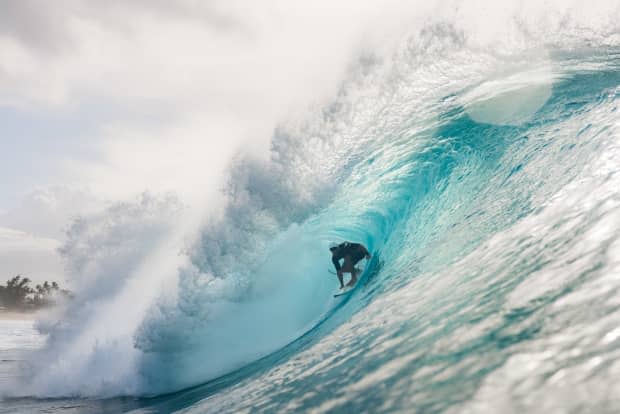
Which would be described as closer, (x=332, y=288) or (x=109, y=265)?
(x=332, y=288)

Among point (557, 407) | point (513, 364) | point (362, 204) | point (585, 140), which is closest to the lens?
point (557, 407)

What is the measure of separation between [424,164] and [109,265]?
845 centimetres

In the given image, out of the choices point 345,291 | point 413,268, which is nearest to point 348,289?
point 345,291

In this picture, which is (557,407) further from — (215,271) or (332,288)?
(215,271)

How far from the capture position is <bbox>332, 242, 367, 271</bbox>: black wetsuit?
802 centimetres

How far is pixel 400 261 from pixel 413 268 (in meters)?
1.01

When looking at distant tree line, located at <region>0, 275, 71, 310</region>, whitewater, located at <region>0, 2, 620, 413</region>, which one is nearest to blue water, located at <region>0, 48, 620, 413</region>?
whitewater, located at <region>0, 2, 620, 413</region>

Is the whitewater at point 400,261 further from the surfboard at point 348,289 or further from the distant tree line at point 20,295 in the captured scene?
the distant tree line at point 20,295

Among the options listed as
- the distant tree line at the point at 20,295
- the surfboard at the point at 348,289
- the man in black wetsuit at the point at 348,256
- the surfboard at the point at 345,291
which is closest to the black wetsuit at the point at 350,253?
the man in black wetsuit at the point at 348,256

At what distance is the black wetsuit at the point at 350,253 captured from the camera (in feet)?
26.3

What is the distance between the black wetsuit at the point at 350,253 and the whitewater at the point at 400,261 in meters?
0.31

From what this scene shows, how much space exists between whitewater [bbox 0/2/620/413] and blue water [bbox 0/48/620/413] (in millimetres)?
26

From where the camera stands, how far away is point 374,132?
9.88m

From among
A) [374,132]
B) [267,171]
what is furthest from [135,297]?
[374,132]
